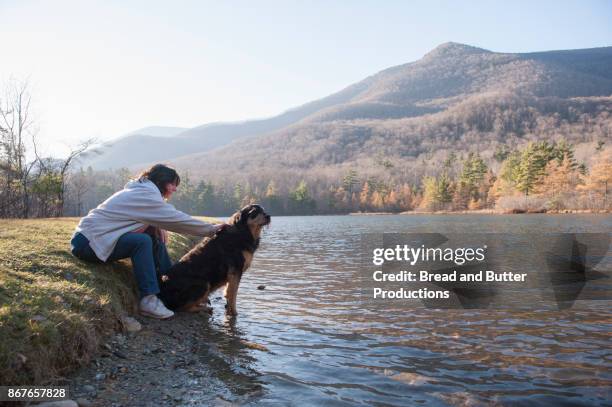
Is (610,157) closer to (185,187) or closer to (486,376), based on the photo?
(486,376)

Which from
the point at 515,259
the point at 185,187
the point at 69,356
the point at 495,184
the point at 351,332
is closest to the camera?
the point at 69,356

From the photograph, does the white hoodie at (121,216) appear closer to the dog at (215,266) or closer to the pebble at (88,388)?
the dog at (215,266)

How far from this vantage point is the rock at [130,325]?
250 inches

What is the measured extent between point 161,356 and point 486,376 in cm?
412

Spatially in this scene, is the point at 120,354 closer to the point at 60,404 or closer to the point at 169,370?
the point at 169,370

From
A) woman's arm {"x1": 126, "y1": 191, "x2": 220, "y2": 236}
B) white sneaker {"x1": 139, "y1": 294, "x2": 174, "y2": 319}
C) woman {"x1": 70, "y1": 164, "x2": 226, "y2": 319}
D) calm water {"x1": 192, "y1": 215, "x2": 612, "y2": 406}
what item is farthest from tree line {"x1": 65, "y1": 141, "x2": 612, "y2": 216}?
calm water {"x1": 192, "y1": 215, "x2": 612, "y2": 406}

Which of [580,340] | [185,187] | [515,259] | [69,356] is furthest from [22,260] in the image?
[185,187]

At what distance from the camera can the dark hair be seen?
7539mm

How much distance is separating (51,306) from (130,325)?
142 cm

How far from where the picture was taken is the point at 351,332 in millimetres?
7414

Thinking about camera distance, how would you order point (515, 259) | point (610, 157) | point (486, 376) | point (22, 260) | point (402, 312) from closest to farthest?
point (486, 376), point (22, 260), point (402, 312), point (515, 259), point (610, 157)

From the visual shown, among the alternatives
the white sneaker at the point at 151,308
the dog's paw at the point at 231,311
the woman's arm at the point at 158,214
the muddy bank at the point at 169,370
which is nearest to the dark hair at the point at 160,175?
the woman's arm at the point at 158,214

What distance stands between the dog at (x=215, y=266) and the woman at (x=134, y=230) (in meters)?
0.44

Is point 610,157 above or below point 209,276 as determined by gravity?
above
